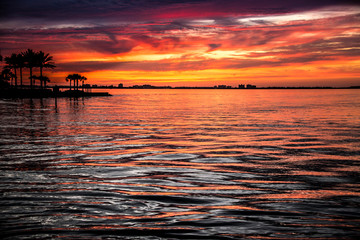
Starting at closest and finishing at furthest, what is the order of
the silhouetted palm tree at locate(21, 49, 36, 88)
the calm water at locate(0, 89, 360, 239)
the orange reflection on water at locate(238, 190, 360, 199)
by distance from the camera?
the calm water at locate(0, 89, 360, 239), the orange reflection on water at locate(238, 190, 360, 199), the silhouetted palm tree at locate(21, 49, 36, 88)

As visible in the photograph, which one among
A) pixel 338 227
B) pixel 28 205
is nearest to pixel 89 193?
pixel 28 205

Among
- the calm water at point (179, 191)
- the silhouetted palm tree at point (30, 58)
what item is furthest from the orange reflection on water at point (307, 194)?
the silhouetted palm tree at point (30, 58)

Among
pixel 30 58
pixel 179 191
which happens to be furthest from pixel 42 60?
pixel 179 191

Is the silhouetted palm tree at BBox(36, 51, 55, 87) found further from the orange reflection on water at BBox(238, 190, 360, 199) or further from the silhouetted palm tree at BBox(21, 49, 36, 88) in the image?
the orange reflection on water at BBox(238, 190, 360, 199)

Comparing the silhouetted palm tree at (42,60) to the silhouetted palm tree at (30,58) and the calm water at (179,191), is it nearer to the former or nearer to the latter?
the silhouetted palm tree at (30,58)

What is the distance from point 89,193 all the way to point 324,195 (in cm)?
607

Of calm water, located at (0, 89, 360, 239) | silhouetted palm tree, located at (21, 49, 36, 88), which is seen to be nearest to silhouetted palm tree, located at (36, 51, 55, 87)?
silhouetted palm tree, located at (21, 49, 36, 88)

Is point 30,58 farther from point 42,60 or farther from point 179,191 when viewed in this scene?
point 179,191

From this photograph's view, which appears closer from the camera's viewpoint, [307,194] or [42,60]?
[307,194]

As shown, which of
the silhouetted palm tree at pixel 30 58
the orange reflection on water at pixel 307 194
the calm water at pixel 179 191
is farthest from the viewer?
the silhouetted palm tree at pixel 30 58

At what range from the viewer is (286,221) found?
257 inches

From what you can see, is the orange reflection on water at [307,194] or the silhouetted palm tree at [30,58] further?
the silhouetted palm tree at [30,58]

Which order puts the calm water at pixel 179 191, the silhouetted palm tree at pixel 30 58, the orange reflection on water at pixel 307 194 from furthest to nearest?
the silhouetted palm tree at pixel 30 58, the orange reflection on water at pixel 307 194, the calm water at pixel 179 191

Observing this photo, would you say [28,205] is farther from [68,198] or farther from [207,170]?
[207,170]
